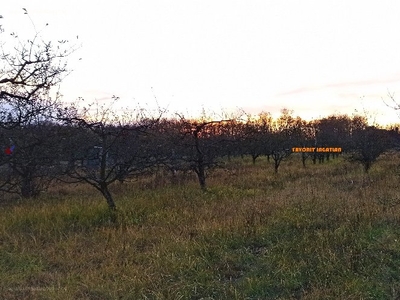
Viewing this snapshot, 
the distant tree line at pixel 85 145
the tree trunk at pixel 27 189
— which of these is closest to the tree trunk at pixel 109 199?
the distant tree line at pixel 85 145

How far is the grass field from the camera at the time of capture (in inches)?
162

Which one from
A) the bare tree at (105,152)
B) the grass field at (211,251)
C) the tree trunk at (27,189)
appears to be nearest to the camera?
the grass field at (211,251)

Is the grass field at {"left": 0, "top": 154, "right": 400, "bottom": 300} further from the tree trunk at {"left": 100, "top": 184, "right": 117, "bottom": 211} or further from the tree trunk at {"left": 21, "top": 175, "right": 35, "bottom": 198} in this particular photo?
the tree trunk at {"left": 21, "top": 175, "right": 35, "bottom": 198}

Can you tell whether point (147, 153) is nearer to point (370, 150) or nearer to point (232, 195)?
point (232, 195)

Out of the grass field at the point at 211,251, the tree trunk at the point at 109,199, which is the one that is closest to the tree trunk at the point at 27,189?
the grass field at the point at 211,251

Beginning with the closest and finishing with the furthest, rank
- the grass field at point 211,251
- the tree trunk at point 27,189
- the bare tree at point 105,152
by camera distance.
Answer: the grass field at point 211,251, the bare tree at point 105,152, the tree trunk at point 27,189

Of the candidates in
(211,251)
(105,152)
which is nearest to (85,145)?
(105,152)

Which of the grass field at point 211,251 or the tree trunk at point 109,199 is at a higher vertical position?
the tree trunk at point 109,199

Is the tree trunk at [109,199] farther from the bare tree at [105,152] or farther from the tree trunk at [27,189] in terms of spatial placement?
the tree trunk at [27,189]

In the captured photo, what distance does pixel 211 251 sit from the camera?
17.2 ft

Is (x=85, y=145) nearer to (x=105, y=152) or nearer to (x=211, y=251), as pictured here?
(x=105, y=152)

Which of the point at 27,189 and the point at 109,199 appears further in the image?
the point at 27,189

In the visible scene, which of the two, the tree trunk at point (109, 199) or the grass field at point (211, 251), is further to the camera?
the tree trunk at point (109, 199)

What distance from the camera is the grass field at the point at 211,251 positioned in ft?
13.5
